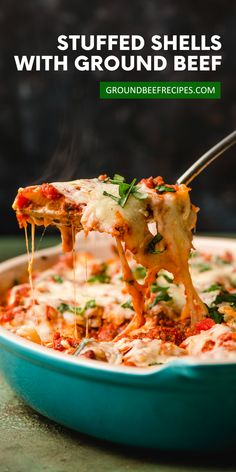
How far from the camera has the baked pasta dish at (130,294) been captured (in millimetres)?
2877

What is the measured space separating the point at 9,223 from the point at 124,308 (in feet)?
16.4

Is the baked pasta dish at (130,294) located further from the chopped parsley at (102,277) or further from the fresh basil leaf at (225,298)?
the chopped parsley at (102,277)

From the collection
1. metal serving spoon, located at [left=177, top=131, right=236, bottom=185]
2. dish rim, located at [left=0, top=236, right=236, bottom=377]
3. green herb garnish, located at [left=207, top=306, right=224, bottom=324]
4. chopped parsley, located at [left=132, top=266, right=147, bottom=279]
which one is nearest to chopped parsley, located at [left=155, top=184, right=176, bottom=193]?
metal serving spoon, located at [left=177, top=131, right=236, bottom=185]

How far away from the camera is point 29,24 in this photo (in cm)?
816

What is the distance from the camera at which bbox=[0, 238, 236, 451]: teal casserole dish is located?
2477mm

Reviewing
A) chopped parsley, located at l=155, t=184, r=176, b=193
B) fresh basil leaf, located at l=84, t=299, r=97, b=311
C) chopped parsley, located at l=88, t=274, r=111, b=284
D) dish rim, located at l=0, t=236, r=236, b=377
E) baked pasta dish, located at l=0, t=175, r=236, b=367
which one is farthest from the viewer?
chopped parsley, located at l=88, t=274, r=111, b=284

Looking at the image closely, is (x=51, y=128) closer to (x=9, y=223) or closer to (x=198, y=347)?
(x=9, y=223)

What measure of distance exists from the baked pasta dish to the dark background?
458 cm

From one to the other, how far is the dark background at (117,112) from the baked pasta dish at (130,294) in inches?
180

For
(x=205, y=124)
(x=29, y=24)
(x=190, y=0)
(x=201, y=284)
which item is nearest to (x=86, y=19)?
(x=29, y=24)

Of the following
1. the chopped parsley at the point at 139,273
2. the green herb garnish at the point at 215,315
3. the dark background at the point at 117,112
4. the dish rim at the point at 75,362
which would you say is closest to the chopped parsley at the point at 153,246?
the green herb garnish at the point at 215,315

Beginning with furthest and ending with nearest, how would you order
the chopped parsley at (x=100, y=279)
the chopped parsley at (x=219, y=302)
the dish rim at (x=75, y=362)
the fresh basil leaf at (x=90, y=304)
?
→ the chopped parsley at (x=100, y=279)
the fresh basil leaf at (x=90, y=304)
the chopped parsley at (x=219, y=302)
the dish rim at (x=75, y=362)

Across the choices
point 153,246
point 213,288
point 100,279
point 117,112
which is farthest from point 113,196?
point 117,112

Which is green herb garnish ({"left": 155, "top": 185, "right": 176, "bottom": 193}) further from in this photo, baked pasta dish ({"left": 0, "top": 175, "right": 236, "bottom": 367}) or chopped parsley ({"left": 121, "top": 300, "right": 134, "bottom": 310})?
chopped parsley ({"left": 121, "top": 300, "right": 134, "bottom": 310})
